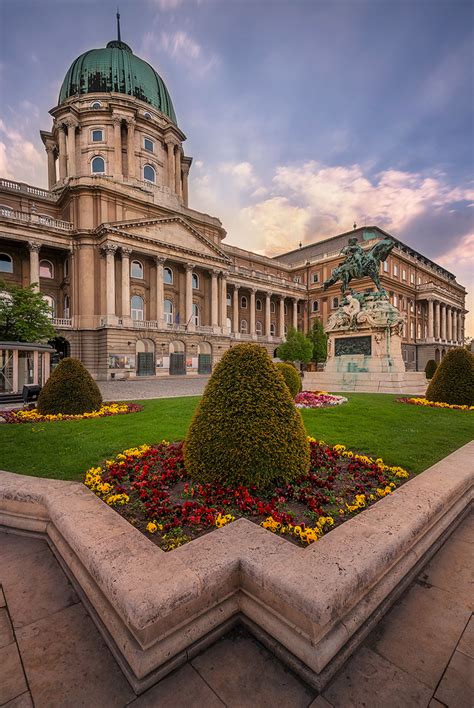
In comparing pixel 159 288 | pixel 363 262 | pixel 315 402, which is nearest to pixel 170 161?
pixel 159 288

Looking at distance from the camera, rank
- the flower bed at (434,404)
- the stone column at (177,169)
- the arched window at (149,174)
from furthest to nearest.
Result: the stone column at (177,169)
the arched window at (149,174)
the flower bed at (434,404)

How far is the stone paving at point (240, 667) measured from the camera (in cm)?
180

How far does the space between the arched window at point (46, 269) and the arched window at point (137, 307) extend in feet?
35.3

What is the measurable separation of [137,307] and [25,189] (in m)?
19.9

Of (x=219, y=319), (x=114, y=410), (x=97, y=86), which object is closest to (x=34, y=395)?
(x=114, y=410)

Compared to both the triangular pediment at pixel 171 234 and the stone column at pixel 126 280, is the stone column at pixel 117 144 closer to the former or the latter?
the triangular pediment at pixel 171 234

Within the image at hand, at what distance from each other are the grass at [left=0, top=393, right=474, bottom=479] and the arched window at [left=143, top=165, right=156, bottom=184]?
160ft

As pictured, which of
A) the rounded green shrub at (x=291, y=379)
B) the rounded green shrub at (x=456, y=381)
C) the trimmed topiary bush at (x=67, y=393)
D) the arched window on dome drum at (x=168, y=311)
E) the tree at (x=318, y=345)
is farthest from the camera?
the tree at (x=318, y=345)

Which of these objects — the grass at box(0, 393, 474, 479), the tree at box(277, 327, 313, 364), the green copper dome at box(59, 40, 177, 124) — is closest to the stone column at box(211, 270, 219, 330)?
the tree at box(277, 327, 313, 364)

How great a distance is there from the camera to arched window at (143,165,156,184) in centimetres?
4890

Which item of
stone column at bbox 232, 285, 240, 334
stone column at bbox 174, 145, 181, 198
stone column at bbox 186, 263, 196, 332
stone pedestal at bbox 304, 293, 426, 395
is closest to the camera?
stone pedestal at bbox 304, 293, 426, 395

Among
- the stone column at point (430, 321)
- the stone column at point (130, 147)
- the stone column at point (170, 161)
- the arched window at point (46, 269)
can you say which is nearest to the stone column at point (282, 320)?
the stone column at point (170, 161)

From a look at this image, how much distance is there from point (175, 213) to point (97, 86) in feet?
78.6

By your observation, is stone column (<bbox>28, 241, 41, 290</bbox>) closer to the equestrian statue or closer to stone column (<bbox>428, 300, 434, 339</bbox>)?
the equestrian statue
